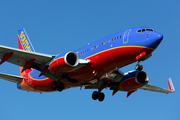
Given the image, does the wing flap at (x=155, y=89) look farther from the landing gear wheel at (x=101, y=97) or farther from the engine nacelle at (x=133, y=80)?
the landing gear wheel at (x=101, y=97)

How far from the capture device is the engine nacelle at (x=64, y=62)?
29094 millimetres

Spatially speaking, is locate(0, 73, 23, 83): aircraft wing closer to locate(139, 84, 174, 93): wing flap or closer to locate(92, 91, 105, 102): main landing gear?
locate(92, 91, 105, 102): main landing gear

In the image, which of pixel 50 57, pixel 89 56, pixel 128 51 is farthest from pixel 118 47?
pixel 50 57

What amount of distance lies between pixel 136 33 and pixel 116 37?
217cm

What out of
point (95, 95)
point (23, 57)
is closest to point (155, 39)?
point (95, 95)

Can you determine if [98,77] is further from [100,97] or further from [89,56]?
[100,97]

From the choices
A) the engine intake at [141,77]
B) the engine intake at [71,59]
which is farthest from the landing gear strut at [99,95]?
the engine intake at [71,59]

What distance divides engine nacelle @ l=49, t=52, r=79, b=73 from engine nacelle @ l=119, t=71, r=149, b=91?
886 centimetres

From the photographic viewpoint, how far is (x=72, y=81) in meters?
32.8

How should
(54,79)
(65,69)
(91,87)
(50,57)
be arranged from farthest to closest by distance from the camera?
1. (91,87)
2. (54,79)
3. (50,57)
4. (65,69)

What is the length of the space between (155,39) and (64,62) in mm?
9107

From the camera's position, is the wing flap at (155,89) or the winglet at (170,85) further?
the winglet at (170,85)

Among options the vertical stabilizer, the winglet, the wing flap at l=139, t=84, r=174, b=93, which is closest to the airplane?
the wing flap at l=139, t=84, r=174, b=93

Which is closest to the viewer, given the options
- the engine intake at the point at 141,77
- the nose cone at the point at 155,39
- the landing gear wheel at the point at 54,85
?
the nose cone at the point at 155,39
